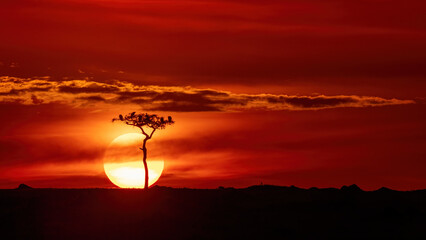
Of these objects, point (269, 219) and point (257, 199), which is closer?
point (269, 219)

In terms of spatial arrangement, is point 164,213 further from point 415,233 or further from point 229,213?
point 415,233

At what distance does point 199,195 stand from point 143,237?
752 centimetres

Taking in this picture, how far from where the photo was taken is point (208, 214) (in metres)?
64.7

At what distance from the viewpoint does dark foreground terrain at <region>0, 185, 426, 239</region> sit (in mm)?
62062

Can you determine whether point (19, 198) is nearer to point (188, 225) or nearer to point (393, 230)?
point (188, 225)

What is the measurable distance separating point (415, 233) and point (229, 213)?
1174 cm

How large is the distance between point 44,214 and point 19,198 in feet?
12.2

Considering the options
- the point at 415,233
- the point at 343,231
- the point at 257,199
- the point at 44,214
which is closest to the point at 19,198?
the point at 44,214

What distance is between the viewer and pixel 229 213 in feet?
213

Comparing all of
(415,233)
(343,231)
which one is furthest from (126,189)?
(415,233)

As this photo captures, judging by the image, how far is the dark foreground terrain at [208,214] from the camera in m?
62.1

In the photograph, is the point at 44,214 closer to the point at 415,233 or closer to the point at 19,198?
the point at 19,198

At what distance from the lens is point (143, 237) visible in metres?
61.2

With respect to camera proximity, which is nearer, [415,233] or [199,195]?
[415,233]
